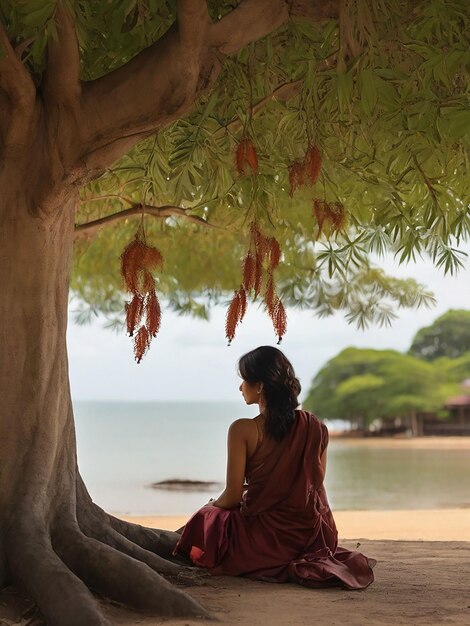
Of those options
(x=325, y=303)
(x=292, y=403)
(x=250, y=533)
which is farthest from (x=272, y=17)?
(x=325, y=303)

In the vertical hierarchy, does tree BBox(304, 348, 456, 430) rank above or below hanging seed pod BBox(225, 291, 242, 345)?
above

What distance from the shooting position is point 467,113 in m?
3.88

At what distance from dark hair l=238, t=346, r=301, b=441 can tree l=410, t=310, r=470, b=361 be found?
40264 millimetres

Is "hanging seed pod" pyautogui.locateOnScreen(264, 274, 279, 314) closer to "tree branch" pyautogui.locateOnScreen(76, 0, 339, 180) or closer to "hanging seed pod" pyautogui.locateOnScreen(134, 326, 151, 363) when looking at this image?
"hanging seed pod" pyautogui.locateOnScreen(134, 326, 151, 363)

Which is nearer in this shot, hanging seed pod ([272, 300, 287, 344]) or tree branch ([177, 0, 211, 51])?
tree branch ([177, 0, 211, 51])

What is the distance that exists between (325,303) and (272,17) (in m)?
5.68

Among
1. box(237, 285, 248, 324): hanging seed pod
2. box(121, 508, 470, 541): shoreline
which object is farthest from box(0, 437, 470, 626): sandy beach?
box(121, 508, 470, 541): shoreline

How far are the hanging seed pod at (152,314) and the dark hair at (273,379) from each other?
69 centimetres

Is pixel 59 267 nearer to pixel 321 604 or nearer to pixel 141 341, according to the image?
Answer: pixel 141 341

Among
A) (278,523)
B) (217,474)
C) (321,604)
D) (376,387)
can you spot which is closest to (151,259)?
(278,523)

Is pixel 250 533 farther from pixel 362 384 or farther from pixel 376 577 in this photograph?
pixel 362 384

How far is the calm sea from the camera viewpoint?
19.7m

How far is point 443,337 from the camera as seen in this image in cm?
4475

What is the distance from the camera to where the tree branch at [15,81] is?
12.7 ft
